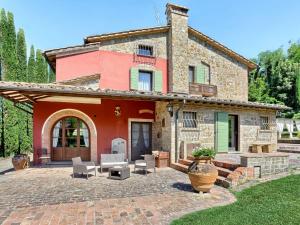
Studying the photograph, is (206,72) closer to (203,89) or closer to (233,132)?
(203,89)

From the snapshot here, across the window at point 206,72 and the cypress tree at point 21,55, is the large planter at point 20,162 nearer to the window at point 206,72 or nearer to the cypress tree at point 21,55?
the cypress tree at point 21,55

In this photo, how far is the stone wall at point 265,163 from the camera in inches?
275

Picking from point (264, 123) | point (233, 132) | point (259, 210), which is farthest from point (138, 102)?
point (259, 210)

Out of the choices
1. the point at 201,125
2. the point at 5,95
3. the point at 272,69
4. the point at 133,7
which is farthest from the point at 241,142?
the point at 272,69

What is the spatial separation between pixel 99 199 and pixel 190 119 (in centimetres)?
623

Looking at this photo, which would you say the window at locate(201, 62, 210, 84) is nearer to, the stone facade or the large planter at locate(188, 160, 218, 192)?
the stone facade

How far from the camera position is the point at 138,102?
11.5m

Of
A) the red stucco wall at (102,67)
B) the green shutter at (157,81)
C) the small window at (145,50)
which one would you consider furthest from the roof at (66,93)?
the small window at (145,50)

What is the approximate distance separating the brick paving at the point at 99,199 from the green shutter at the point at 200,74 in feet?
31.1

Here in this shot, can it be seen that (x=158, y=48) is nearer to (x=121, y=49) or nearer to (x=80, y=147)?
(x=121, y=49)

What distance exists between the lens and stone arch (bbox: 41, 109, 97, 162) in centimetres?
1032

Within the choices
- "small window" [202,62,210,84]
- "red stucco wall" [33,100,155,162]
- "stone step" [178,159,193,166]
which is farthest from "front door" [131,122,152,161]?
"small window" [202,62,210,84]

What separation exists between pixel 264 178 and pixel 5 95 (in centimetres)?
936

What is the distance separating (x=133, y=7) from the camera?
1344cm
